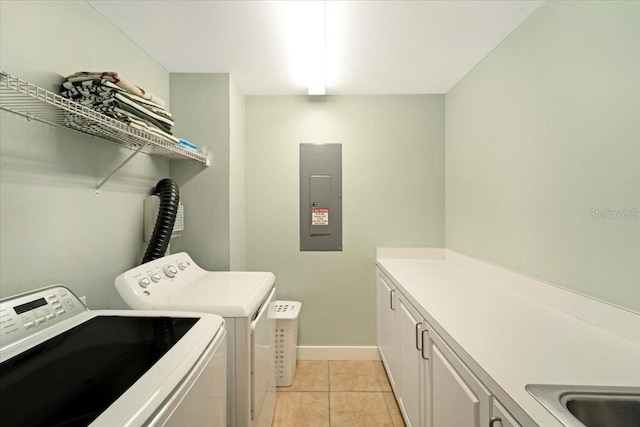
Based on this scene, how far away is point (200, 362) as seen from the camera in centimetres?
87

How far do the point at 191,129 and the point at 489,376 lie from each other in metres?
2.28

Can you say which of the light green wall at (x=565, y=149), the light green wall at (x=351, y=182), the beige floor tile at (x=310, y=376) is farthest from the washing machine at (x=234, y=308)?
the light green wall at (x=565, y=149)

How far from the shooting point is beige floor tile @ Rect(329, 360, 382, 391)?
216 cm

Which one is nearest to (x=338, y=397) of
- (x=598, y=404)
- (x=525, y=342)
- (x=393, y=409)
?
(x=393, y=409)

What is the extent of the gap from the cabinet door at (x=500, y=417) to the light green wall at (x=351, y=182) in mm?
1727

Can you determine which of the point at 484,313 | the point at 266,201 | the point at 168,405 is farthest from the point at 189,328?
the point at 266,201

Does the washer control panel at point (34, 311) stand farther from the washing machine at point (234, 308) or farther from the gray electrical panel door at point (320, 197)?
the gray electrical panel door at point (320, 197)

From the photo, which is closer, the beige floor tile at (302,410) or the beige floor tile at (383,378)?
the beige floor tile at (302,410)

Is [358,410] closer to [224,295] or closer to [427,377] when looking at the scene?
[427,377]

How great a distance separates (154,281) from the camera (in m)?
1.45

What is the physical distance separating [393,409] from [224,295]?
1493mm

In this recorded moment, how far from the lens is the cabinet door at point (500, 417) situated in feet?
2.39

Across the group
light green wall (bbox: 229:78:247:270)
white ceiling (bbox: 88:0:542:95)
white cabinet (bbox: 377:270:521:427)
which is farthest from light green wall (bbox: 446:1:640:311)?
light green wall (bbox: 229:78:247:270)

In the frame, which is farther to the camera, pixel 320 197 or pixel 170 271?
pixel 320 197
